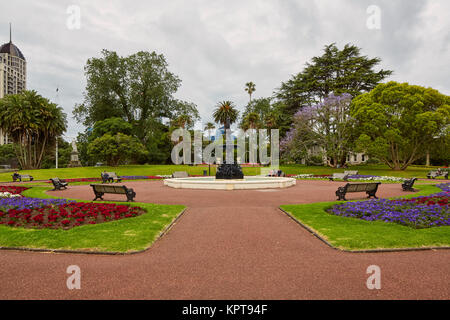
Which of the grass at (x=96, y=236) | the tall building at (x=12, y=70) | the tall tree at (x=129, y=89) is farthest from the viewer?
the tall building at (x=12, y=70)

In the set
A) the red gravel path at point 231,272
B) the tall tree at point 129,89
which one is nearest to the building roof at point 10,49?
the tall tree at point 129,89

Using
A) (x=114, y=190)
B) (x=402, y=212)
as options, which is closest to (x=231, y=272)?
(x=402, y=212)

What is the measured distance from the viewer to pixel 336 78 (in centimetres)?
4088

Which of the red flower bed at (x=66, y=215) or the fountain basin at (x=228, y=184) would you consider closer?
the red flower bed at (x=66, y=215)

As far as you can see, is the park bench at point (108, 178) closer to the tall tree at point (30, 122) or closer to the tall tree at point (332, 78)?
the tall tree at point (30, 122)

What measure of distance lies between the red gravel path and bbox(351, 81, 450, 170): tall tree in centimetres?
2677

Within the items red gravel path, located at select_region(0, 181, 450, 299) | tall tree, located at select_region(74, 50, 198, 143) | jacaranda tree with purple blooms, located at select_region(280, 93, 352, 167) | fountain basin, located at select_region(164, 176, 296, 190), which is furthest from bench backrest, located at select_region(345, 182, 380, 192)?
tall tree, located at select_region(74, 50, 198, 143)

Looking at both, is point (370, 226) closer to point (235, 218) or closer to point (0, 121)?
point (235, 218)

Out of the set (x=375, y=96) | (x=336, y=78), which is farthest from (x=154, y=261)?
(x=336, y=78)

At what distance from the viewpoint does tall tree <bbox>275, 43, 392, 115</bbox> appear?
129ft

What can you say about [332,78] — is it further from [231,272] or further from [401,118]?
[231,272]

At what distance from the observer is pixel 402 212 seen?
320 inches

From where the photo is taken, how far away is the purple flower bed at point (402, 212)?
7.07 metres

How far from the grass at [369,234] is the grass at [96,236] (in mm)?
4099
